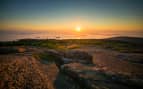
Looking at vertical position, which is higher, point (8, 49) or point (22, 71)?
point (8, 49)

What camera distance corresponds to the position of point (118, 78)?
676 cm

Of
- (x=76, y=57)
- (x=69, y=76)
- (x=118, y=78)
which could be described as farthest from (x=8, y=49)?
(x=118, y=78)

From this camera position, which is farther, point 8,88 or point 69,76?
point 69,76

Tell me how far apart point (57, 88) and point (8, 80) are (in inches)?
109

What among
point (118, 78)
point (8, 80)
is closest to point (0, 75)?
point (8, 80)

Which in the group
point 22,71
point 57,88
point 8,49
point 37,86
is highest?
point 8,49

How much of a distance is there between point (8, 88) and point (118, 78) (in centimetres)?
604

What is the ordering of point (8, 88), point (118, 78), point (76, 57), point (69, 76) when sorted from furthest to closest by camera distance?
point (76, 57) < point (69, 76) < point (118, 78) < point (8, 88)

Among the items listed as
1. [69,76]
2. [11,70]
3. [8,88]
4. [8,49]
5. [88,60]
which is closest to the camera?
[8,88]

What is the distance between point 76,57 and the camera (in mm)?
12289

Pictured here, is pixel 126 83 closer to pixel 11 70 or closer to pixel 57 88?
pixel 57 88

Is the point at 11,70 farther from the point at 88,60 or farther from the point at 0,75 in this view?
the point at 88,60

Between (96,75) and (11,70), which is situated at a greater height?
(11,70)

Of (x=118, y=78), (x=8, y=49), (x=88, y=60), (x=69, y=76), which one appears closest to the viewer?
(x=118, y=78)
